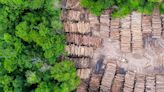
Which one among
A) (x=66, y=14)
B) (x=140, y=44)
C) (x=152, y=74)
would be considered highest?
(x=66, y=14)

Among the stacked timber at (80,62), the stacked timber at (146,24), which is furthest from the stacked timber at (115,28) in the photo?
the stacked timber at (80,62)

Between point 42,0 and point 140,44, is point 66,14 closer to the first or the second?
point 42,0

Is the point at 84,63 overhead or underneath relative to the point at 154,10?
underneath

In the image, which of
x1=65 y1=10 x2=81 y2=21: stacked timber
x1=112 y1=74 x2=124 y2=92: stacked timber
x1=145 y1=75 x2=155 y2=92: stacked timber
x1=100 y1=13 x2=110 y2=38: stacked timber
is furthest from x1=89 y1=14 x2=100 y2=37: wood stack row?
x1=145 y1=75 x2=155 y2=92: stacked timber

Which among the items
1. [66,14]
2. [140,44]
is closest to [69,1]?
[66,14]

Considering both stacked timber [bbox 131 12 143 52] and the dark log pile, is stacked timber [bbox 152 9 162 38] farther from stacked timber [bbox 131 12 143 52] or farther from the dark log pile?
the dark log pile

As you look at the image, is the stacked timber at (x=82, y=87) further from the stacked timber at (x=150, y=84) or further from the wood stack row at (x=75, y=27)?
the stacked timber at (x=150, y=84)
